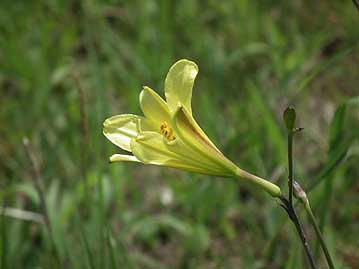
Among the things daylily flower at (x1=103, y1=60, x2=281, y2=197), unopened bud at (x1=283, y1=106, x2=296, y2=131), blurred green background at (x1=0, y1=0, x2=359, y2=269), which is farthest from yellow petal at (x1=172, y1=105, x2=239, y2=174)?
blurred green background at (x1=0, y1=0, x2=359, y2=269)

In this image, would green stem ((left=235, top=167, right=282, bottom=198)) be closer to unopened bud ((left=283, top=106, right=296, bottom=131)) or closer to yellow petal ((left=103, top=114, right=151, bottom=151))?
unopened bud ((left=283, top=106, right=296, bottom=131))

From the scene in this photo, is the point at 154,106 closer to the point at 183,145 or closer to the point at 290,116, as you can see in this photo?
the point at 183,145

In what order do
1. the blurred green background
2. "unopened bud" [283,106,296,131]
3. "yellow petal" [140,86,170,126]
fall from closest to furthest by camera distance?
"unopened bud" [283,106,296,131]
"yellow petal" [140,86,170,126]
the blurred green background

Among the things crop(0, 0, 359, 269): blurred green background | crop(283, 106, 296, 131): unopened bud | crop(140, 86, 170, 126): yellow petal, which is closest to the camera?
crop(283, 106, 296, 131): unopened bud

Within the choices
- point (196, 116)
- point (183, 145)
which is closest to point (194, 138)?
Answer: point (183, 145)

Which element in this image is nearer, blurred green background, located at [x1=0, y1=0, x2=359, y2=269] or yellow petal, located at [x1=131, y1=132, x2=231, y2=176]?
yellow petal, located at [x1=131, y1=132, x2=231, y2=176]

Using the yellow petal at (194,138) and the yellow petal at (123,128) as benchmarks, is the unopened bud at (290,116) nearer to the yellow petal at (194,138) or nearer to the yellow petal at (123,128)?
the yellow petal at (194,138)

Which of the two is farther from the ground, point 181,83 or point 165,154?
point 181,83
